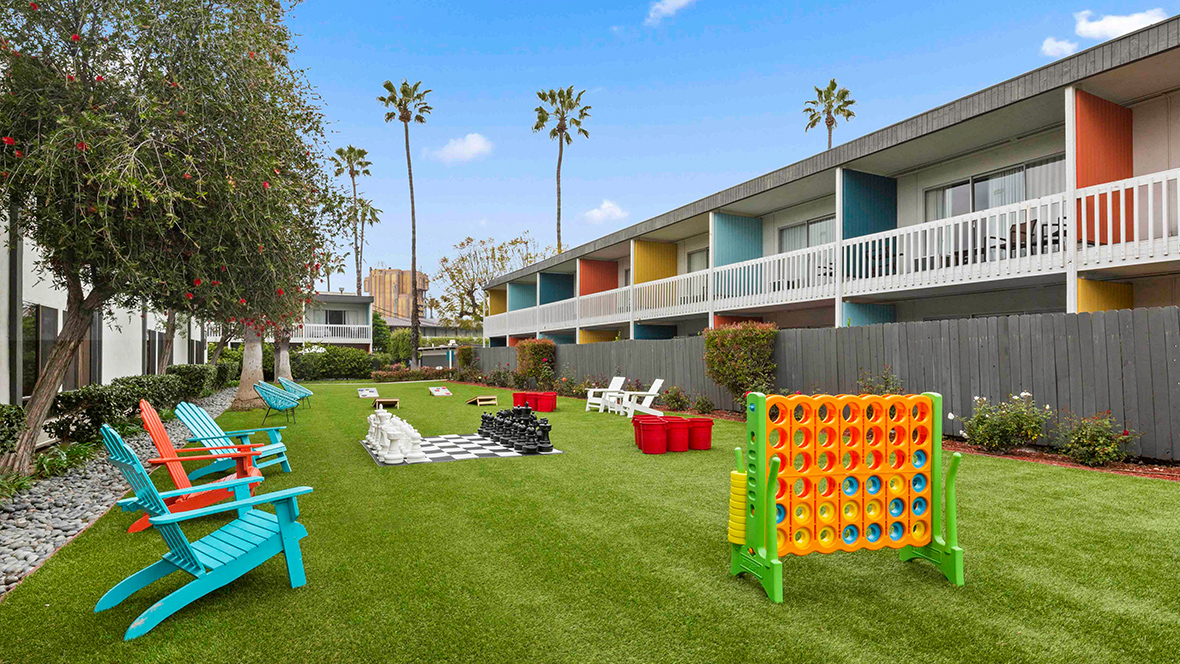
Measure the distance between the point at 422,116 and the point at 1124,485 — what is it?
126 feet

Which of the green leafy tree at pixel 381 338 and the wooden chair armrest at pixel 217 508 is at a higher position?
the green leafy tree at pixel 381 338

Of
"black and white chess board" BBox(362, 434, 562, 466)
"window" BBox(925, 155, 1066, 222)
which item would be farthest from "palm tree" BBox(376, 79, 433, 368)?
"window" BBox(925, 155, 1066, 222)

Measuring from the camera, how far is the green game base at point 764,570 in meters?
3.68

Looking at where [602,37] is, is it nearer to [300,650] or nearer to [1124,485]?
[1124,485]

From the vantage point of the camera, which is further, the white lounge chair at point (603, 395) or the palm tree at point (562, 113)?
the palm tree at point (562, 113)

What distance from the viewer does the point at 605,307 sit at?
23.2m

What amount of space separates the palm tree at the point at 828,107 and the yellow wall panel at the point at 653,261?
675 inches

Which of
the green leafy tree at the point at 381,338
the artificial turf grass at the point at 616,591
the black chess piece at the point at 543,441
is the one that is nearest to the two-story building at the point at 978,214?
the artificial turf grass at the point at 616,591

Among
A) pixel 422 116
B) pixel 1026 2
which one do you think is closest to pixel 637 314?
pixel 1026 2

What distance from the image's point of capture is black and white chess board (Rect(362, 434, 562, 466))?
889 cm

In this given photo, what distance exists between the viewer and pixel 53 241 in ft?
21.4

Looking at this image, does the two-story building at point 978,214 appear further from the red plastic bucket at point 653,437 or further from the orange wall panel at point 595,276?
the red plastic bucket at point 653,437

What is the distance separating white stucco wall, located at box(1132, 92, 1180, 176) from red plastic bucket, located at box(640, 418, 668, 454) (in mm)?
9588

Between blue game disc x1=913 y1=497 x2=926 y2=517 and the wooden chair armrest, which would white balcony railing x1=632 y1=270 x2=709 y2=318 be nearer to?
blue game disc x1=913 y1=497 x2=926 y2=517
